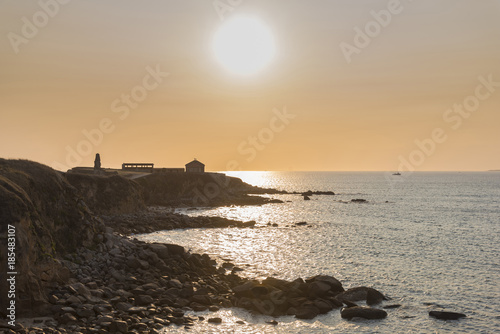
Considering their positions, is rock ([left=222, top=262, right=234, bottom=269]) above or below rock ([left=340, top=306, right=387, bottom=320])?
above

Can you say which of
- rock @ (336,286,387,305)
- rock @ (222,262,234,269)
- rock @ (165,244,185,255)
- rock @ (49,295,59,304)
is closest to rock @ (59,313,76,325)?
rock @ (49,295,59,304)

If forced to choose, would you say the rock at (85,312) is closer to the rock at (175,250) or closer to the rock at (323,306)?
the rock at (175,250)

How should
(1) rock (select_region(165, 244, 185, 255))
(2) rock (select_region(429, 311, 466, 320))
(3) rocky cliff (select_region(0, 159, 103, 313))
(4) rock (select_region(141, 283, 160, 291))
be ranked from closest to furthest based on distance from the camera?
(3) rocky cliff (select_region(0, 159, 103, 313)), (2) rock (select_region(429, 311, 466, 320)), (4) rock (select_region(141, 283, 160, 291)), (1) rock (select_region(165, 244, 185, 255))

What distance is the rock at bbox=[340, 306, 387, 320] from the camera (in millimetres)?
22909

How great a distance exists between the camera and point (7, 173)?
80.9 feet

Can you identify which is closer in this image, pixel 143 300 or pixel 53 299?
pixel 53 299

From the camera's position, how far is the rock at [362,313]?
2291 cm

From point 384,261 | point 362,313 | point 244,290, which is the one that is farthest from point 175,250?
point 384,261

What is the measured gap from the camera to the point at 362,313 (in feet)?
75.6

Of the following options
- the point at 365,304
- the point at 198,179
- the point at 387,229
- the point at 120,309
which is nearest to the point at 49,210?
the point at 120,309

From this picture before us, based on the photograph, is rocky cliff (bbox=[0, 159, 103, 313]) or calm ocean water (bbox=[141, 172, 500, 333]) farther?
calm ocean water (bbox=[141, 172, 500, 333])

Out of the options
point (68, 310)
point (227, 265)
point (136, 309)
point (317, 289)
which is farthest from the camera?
point (227, 265)

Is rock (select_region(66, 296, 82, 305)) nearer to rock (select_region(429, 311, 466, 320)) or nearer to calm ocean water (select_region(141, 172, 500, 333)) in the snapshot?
calm ocean water (select_region(141, 172, 500, 333))

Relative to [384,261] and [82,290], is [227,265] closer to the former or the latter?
[82,290]
